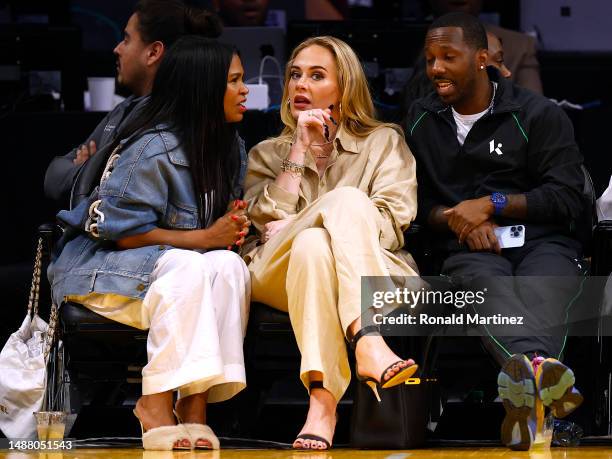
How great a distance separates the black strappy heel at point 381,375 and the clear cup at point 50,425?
92 centimetres

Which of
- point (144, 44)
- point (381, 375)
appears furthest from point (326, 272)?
point (144, 44)

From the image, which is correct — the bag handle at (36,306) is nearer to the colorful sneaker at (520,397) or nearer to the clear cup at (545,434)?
the colorful sneaker at (520,397)

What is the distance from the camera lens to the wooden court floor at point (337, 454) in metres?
3.67

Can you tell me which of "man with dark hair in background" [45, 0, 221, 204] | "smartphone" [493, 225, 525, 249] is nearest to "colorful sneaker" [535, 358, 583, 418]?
"smartphone" [493, 225, 525, 249]

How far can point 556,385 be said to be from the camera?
12.2 feet

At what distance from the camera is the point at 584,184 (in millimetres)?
4527

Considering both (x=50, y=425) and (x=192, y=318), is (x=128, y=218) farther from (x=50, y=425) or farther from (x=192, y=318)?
(x=50, y=425)

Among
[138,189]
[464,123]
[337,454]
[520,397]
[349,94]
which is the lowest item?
[337,454]

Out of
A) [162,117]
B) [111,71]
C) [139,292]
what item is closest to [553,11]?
[111,71]

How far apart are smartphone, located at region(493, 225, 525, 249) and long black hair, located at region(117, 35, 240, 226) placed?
92 centimetres

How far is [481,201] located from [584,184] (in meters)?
0.38

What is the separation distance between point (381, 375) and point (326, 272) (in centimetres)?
38

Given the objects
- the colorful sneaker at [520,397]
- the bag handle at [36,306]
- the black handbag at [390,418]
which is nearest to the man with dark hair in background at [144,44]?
the bag handle at [36,306]

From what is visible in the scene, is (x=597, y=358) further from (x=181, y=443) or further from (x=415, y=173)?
(x=181, y=443)
